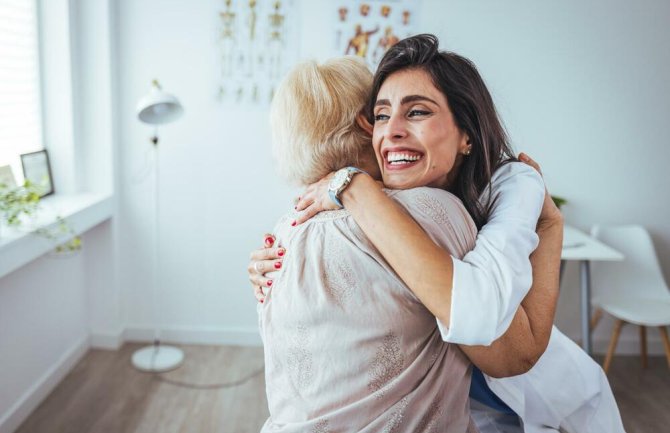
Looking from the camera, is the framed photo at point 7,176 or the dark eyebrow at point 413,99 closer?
the dark eyebrow at point 413,99

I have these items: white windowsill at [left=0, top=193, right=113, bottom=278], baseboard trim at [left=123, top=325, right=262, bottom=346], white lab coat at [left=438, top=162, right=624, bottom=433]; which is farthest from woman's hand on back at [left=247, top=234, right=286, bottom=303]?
baseboard trim at [left=123, top=325, right=262, bottom=346]

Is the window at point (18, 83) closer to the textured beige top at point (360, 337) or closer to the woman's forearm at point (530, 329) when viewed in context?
the textured beige top at point (360, 337)

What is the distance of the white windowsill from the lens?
8.05 ft

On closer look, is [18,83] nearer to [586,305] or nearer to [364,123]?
[364,123]

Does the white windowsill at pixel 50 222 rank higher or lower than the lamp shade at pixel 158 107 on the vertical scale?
lower

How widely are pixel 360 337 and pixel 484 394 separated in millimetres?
437

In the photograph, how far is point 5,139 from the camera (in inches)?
115

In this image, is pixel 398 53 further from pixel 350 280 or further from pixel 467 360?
pixel 467 360

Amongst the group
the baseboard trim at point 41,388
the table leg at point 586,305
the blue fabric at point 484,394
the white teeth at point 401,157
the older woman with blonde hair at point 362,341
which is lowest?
the baseboard trim at point 41,388

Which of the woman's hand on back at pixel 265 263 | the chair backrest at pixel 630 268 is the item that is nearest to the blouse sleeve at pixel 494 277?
the woman's hand on back at pixel 265 263

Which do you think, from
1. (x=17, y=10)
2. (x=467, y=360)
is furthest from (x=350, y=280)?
(x=17, y=10)

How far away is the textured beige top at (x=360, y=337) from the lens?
1041 mm

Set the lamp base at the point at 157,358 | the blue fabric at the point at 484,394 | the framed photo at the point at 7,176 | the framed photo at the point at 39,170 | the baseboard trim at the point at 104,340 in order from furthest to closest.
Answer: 1. the baseboard trim at the point at 104,340
2. the lamp base at the point at 157,358
3. the framed photo at the point at 39,170
4. the framed photo at the point at 7,176
5. the blue fabric at the point at 484,394

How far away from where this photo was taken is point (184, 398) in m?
3.10
